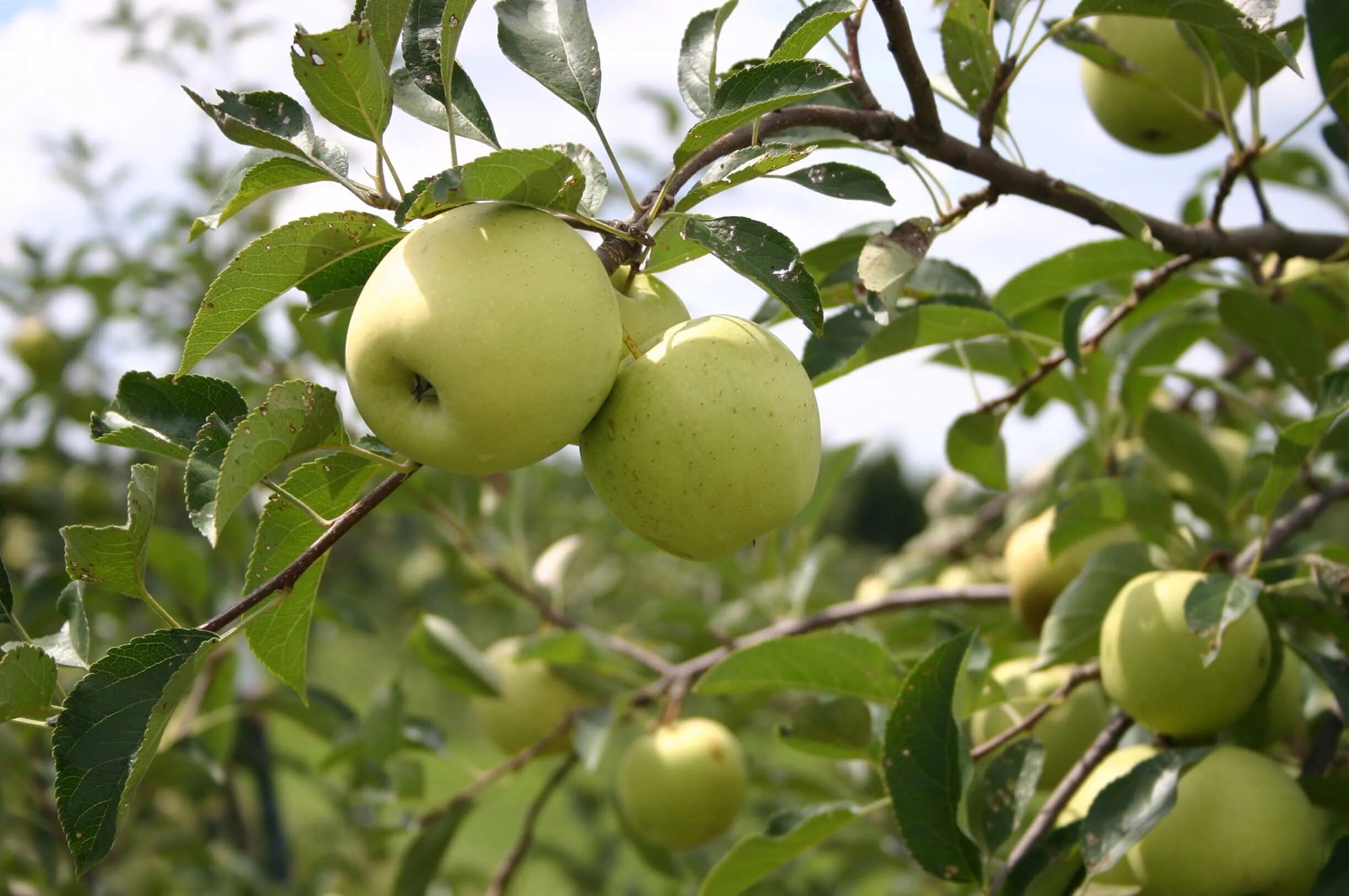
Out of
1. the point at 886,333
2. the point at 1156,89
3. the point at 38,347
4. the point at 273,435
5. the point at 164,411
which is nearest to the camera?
the point at 273,435

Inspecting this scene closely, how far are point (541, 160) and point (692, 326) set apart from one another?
0.16 meters

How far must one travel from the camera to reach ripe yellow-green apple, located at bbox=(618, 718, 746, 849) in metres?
1.67

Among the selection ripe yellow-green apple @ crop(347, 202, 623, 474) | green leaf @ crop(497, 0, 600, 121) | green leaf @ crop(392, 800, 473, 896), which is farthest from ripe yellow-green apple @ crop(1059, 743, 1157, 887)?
green leaf @ crop(392, 800, 473, 896)

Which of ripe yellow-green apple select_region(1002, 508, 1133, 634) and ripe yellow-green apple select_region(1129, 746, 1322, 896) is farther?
ripe yellow-green apple select_region(1002, 508, 1133, 634)

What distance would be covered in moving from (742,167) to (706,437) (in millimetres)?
174

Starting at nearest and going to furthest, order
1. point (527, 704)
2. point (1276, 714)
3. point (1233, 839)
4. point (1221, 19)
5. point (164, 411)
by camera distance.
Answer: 1. point (164, 411)
2. point (1221, 19)
3. point (1233, 839)
4. point (1276, 714)
5. point (527, 704)

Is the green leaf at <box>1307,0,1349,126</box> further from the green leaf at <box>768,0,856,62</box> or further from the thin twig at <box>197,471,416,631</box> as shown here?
the thin twig at <box>197,471,416,631</box>

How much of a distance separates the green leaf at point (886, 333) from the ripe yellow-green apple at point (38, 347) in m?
2.63

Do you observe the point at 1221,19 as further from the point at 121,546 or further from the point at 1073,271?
the point at 121,546

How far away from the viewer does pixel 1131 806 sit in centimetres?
94

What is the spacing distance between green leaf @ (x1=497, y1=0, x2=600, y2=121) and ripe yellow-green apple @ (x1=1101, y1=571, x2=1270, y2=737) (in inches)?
28.6

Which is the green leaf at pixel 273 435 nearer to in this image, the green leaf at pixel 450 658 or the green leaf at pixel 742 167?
the green leaf at pixel 742 167

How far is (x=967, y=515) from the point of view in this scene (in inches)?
110

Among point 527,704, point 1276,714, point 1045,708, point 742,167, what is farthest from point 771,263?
point 527,704
